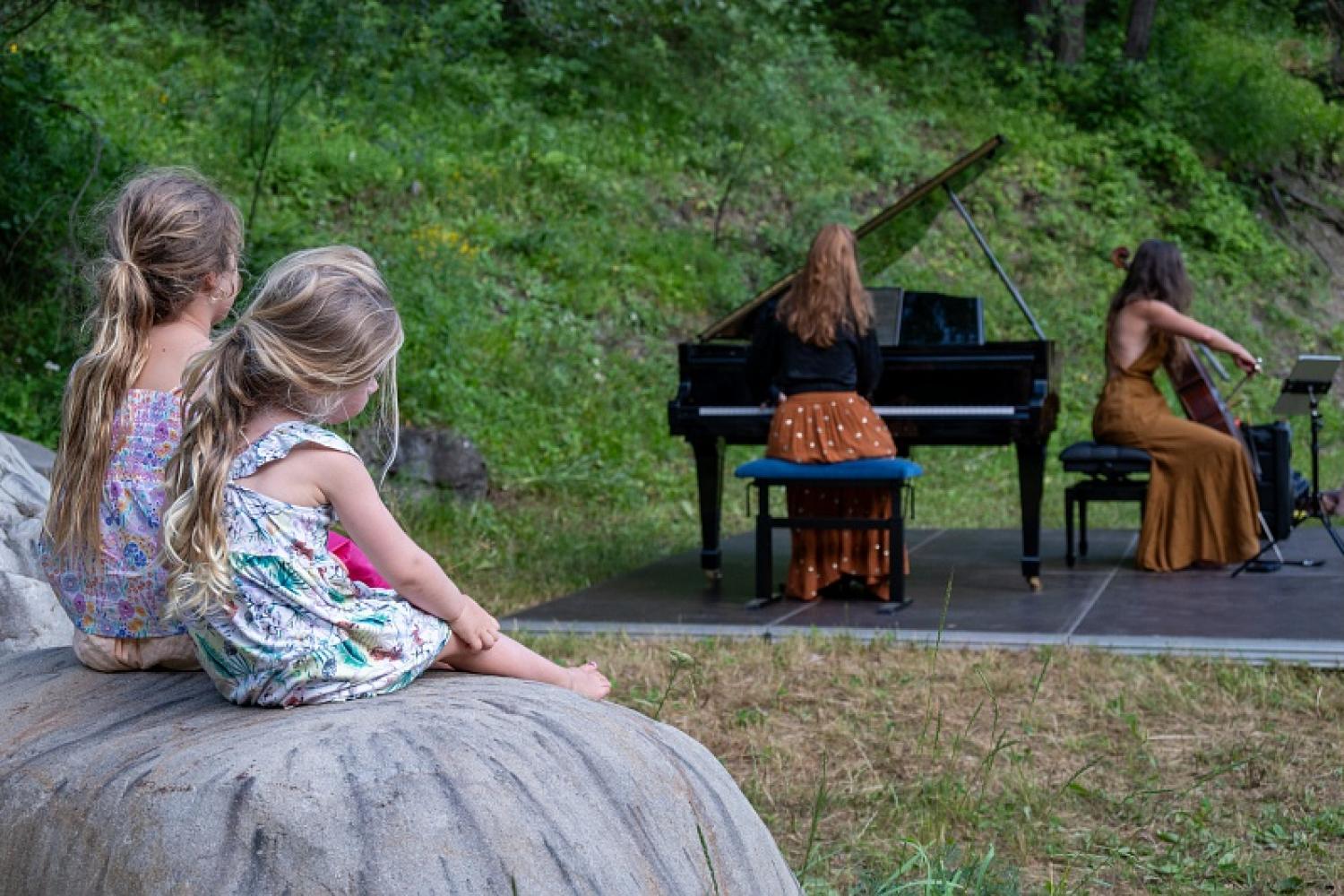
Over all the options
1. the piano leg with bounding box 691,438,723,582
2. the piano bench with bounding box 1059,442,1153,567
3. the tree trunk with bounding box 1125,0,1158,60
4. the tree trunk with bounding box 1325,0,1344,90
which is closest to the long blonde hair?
the piano leg with bounding box 691,438,723,582

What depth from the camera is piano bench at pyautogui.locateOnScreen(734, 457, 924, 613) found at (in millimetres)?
6996

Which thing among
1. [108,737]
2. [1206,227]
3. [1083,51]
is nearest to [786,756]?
[108,737]

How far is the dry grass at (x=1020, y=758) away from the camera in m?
3.87

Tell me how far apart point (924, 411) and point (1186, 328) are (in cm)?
179

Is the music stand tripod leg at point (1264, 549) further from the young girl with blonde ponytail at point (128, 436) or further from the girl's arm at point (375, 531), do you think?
the young girl with blonde ponytail at point (128, 436)

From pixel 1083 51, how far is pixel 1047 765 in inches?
663

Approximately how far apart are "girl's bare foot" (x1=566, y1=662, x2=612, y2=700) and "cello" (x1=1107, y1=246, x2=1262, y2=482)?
598 centimetres

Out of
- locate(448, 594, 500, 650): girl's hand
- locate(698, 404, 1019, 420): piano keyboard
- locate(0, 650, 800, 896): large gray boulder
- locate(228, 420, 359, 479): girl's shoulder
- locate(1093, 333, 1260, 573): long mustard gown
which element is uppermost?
locate(228, 420, 359, 479): girl's shoulder

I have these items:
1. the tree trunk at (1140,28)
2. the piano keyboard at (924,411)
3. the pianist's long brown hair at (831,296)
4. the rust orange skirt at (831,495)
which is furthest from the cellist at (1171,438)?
the tree trunk at (1140,28)

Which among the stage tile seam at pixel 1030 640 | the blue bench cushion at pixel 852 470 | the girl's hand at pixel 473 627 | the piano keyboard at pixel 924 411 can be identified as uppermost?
the girl's hand at pixel 473 627

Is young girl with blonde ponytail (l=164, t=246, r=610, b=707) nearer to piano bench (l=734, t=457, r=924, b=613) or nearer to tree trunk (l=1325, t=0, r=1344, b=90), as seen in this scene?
piano bench (l=734, t=457, r=924, b=613)

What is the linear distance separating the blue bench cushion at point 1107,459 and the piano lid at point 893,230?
141cm

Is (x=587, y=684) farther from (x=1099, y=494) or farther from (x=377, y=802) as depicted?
(x=1099, y=494)

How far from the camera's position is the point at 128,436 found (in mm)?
3051
